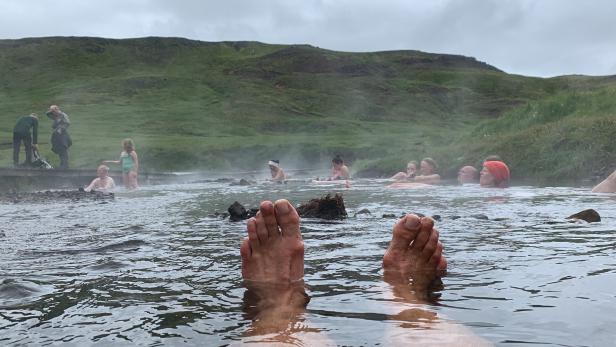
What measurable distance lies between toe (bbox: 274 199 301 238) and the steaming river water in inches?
14.7

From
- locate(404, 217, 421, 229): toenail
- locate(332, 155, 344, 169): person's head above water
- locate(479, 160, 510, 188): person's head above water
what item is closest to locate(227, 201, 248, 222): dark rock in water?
locate(404, 217, 421, 229): toenail

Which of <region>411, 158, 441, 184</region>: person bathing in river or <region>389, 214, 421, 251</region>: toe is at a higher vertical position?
<region>411, 158, 441, 184</region>: person bathing in river

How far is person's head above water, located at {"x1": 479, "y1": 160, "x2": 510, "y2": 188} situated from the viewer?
1445cm

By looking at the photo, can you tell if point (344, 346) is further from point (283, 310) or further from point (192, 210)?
point (192, 210)

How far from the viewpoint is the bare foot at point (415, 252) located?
14.7 feet

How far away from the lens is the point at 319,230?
7.41 meters

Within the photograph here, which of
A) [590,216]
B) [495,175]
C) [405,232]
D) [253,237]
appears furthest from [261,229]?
[495,175]

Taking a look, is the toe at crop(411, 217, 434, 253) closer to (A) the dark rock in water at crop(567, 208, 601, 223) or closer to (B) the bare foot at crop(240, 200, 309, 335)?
(B) the bare foot at crop(240, 200, 309, 335)

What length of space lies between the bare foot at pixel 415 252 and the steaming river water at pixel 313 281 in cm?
13

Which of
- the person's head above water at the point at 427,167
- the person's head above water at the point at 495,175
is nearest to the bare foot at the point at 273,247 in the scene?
the person's head above water at the point at 495,175

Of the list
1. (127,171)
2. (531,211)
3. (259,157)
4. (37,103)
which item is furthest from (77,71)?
(531,211)

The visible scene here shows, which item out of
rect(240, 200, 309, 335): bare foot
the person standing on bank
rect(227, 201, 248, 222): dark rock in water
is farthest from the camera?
the person standing on bank

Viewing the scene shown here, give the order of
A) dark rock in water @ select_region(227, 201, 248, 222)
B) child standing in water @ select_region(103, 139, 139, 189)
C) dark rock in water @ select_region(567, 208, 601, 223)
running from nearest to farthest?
dark rock in water @ select_region(567, 208, 601, 223)
dark rock in water @ select_region(227, 201, 248, 222)
child standing in water @ select_region(103, 139, 139, 189)

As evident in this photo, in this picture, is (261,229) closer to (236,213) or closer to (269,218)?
(269,218)
